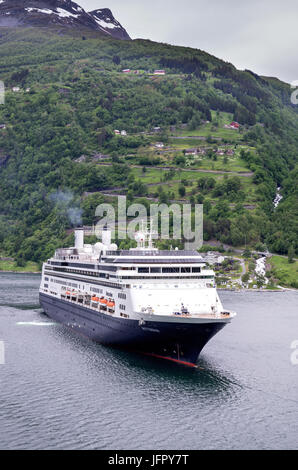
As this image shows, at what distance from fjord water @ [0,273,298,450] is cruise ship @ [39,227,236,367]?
6.06ft

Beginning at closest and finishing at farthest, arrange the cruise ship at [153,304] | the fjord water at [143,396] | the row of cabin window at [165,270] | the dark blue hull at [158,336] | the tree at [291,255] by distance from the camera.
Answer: the fjord water at [143,396]
the dark blue hull at [158,336]
the cruise ship at [153,304]
the row of cabin window at [165,270]
the tree at [291,255]

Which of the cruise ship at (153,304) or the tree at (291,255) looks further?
the tree at (291,255)

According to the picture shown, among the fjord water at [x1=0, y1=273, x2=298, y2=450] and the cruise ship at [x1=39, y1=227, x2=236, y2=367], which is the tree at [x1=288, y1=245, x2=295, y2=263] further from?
the cruise ship at [x1=39, y1=227, x2=236, y2=367]

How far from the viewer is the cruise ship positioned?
55375 millimetres

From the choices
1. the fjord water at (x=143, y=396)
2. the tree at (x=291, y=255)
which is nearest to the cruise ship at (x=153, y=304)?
the fjord water at (x=143, y=396)

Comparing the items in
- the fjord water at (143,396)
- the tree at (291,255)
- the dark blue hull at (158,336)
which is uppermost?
the tree at (291,255)

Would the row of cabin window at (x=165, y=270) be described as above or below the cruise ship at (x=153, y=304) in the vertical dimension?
above

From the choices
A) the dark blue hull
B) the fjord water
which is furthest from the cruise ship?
the fjord water

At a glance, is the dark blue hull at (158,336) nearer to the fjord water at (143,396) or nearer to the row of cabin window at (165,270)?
the fjord water at (143,396)

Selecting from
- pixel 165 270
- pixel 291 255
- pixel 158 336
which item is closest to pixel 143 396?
pixel 158 336

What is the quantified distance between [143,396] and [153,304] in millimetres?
12142

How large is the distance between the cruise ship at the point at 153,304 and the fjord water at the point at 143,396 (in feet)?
6.06

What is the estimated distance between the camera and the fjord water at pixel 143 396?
4056cm
